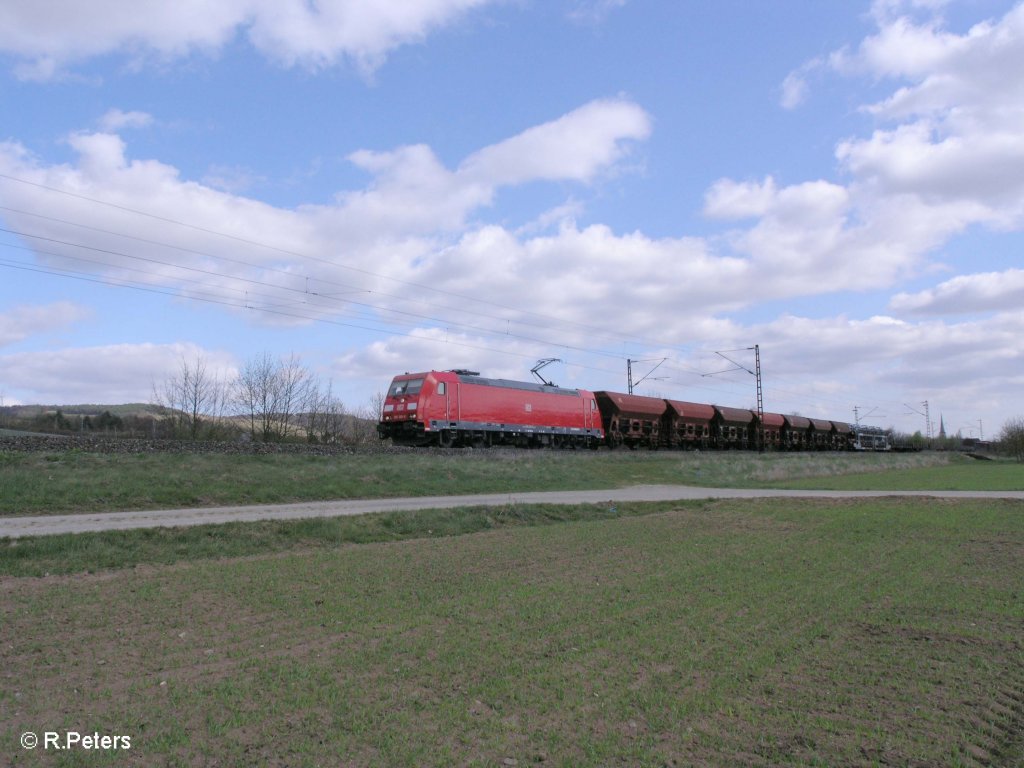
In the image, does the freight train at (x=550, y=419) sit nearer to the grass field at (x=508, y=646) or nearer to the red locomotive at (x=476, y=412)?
the red locomotive at (x=476, y=412)

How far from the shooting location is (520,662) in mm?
6328

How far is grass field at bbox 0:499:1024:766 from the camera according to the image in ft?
15.6

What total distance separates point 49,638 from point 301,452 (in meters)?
18.0

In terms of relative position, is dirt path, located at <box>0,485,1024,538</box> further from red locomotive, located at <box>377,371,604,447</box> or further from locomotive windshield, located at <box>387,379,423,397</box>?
locomotive windshield, located at <box>387,379,423,397</box>

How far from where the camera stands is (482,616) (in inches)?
315

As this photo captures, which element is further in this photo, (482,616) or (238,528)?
(238,528)

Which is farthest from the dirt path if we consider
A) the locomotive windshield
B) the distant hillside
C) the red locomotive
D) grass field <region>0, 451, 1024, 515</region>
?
the distant hillside

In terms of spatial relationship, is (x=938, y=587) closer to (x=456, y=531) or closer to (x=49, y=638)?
(x=456, y=531)

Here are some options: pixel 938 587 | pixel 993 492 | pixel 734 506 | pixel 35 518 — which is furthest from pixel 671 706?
pixel 993 492

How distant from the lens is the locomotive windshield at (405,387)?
32.4 meters

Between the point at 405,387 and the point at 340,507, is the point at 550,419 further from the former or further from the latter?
the point at 340,507

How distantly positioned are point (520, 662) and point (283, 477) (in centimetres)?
1521

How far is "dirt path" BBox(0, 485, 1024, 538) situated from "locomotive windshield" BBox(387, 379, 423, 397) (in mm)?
9648

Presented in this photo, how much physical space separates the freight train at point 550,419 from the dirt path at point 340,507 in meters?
8.96
